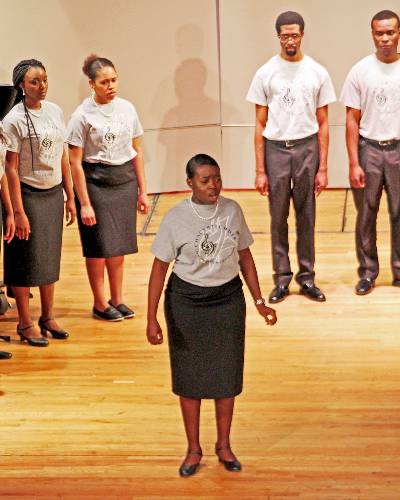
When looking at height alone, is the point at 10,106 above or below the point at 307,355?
above

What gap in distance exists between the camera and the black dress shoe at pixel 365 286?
22.0 ft

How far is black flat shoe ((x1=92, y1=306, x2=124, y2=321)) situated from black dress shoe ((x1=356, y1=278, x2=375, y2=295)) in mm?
1428

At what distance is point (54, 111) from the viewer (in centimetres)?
592

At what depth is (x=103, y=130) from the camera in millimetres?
6098

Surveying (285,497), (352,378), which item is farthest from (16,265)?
(285,497)

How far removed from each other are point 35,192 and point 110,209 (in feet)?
1.75

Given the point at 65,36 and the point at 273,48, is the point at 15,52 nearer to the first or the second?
the point at 65,36

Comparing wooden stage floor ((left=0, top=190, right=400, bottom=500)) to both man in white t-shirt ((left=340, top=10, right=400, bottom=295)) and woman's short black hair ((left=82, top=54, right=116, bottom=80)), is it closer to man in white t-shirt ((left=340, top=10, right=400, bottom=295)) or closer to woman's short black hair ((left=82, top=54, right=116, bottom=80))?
man in white t-shirt ((left=340, top=10, right=400, bottom=295))

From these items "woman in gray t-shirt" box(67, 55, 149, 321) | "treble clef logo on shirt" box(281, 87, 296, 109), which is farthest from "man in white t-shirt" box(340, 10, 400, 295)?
"woman in gray t-shirt" box(67, 55, 149, 321)

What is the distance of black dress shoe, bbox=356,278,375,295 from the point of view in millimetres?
6719

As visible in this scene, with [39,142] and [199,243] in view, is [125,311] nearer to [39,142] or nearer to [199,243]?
[39,142]

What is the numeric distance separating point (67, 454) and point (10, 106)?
219 centimetres

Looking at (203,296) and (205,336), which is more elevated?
(203,296)

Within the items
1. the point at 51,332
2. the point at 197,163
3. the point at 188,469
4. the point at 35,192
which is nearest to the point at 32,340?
the point at 51,332
